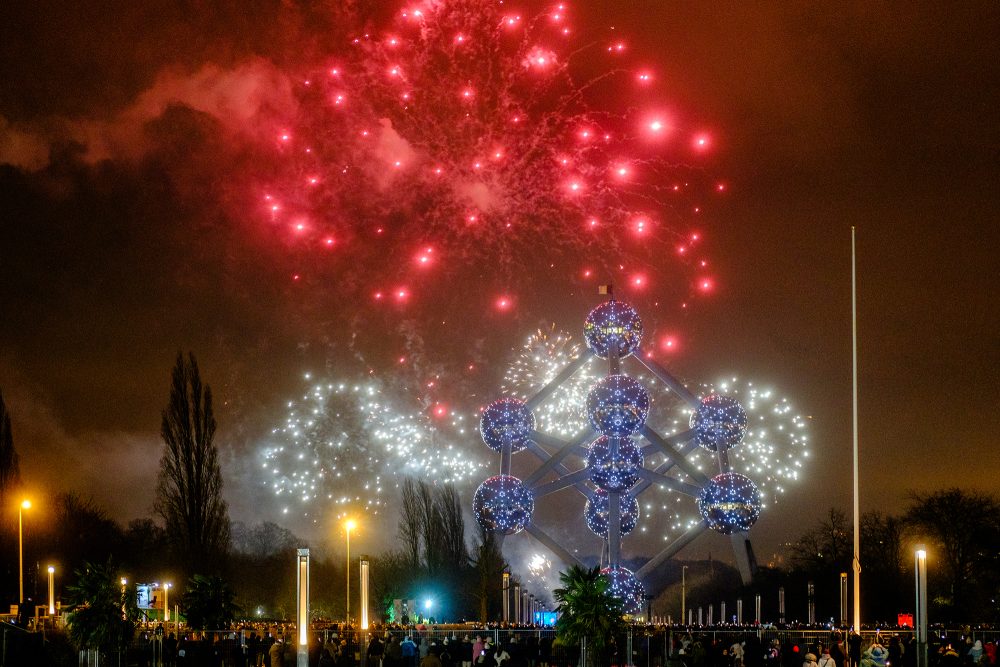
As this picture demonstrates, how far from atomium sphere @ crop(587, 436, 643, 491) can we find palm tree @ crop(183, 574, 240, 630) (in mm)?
12460

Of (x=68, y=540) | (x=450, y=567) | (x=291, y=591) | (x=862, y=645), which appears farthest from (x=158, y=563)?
(x=862, y=645)

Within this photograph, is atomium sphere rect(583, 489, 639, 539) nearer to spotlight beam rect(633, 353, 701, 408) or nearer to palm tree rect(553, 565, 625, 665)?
spotlight beam rect(633, 353, 701, 408)

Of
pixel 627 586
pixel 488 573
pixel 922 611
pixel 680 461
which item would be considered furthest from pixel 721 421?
pixel 488 573

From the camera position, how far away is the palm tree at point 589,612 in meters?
26.3

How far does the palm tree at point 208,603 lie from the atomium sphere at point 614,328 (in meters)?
14.1

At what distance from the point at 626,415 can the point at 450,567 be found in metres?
34.2

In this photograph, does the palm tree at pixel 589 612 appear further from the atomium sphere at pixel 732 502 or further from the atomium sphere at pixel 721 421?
the atomium sphere at pixel 721 421

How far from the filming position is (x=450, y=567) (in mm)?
67250

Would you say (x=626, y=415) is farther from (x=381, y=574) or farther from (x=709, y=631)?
(x=381, y=574)

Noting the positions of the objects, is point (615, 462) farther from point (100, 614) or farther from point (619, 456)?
point (100, 614)

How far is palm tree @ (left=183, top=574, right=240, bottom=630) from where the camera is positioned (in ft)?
127

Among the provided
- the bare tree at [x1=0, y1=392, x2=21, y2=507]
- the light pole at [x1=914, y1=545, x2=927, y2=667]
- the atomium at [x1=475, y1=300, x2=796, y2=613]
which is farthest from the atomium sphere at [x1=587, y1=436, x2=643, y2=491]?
the bare tree at [x1=0, y1=392, x2=21, y2=507]

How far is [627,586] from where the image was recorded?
35875mm

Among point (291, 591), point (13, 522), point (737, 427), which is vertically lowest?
point (291, 591)
